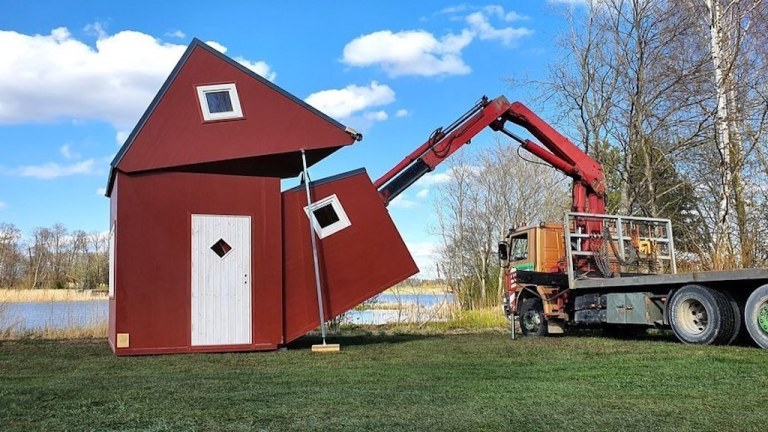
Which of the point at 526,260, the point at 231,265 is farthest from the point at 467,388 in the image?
the point at 526,260

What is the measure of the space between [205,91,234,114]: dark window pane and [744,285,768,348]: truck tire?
862 centimetres

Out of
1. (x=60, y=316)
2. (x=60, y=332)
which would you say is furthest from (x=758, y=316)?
(x=60, y=316)

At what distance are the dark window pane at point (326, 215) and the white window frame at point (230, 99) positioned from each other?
2.07 meters

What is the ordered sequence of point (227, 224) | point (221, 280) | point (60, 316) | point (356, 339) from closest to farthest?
1. point (221, 280)
2. point (227, 224)
3. point (356, 339)
4. point (60, 316)

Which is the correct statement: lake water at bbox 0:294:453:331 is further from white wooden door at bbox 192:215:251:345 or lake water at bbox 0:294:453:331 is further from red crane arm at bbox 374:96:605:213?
white wooden door at bbox 192:215:251:345

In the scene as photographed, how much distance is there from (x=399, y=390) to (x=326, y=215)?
5336 millimetres

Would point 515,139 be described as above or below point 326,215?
above

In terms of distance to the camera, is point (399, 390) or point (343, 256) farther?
point (343, 256)

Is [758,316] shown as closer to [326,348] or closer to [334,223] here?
[326,348]

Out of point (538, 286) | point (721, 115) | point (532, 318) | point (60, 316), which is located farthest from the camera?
point (721, 115)

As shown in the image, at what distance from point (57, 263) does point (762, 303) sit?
4263cm

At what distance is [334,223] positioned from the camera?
467 inches

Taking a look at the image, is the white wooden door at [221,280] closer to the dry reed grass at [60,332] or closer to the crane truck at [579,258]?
the crane truck at [579,258]

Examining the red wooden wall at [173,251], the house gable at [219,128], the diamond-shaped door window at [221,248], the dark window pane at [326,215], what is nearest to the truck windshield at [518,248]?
the dark window pane at [326,215]
